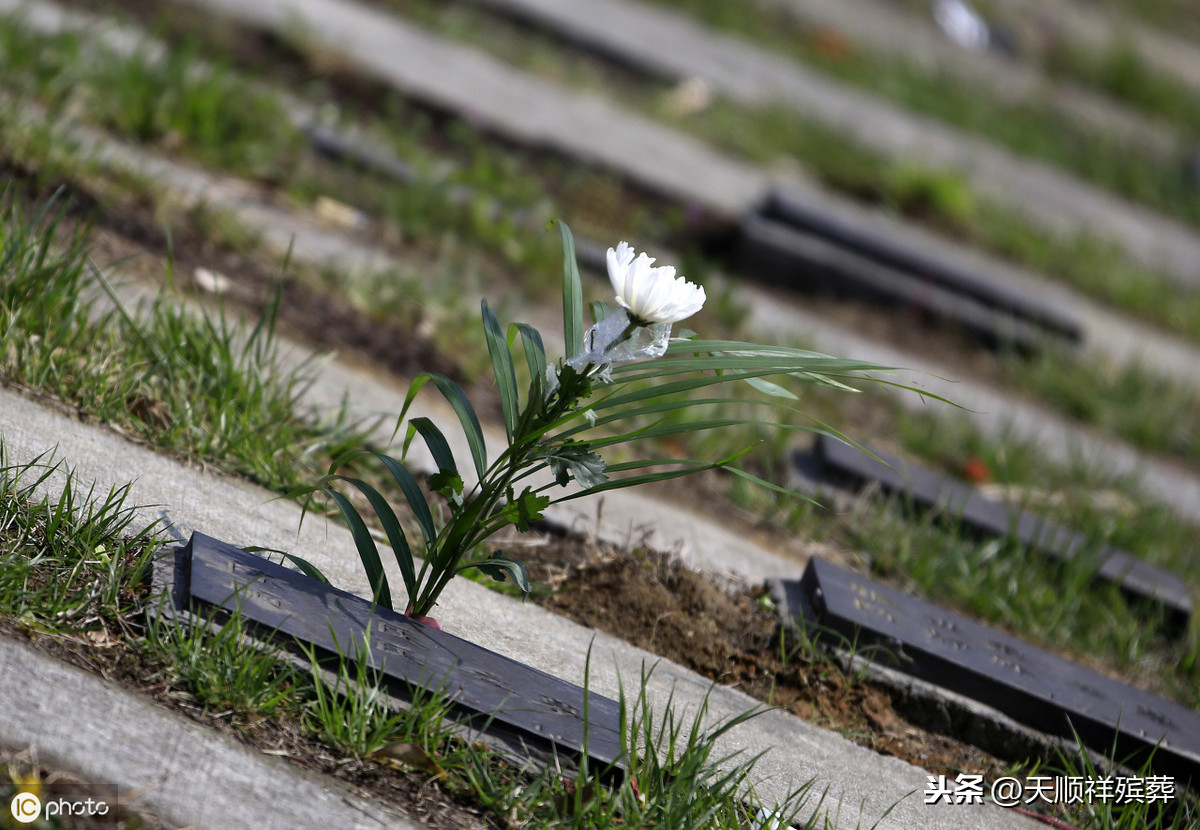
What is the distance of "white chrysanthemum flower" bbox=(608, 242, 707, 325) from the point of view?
4.71 ft

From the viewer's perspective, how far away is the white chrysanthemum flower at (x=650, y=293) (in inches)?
56.5

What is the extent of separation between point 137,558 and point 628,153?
3.19m

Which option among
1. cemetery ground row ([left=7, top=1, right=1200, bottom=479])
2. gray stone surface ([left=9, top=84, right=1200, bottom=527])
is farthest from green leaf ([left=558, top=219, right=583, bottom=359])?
cemetery ground row ([left=7, top=1, right=1200, bottom=479])

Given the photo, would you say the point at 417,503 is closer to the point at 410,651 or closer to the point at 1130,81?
the point at 410,651

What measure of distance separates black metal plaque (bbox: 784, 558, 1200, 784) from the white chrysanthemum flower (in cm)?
98

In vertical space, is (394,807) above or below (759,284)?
below

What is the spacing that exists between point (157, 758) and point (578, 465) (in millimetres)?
667

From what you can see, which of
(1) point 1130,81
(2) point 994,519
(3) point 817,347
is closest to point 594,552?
(2) point 994,519

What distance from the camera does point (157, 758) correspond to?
135cm

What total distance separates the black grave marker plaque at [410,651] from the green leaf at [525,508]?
0.23 metres

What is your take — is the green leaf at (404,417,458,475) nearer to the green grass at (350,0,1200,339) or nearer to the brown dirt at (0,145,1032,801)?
the brown dirt at (0,145,1032,801)

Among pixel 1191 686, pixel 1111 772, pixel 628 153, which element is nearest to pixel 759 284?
pixel 628 153

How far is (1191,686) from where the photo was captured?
2510 millimetres

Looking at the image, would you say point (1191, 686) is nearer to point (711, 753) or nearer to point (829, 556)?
point (829, 556)
